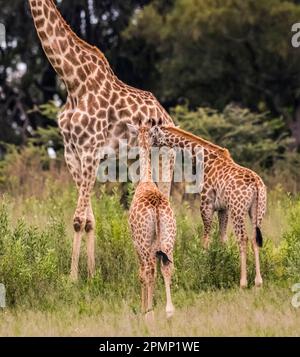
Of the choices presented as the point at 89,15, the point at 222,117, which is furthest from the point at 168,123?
the point at 89,15

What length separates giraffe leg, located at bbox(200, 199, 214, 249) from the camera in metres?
10.5

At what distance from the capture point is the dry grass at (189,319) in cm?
821

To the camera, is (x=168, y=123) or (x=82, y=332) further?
(x=168, y=123)

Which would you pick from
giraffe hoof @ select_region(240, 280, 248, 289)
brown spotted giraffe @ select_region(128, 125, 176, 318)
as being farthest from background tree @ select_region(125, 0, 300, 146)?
brown spotted giraffe @ select_region(128, 125, 176, 318)

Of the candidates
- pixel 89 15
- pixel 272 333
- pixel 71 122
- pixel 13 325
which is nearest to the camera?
pixel 272 333

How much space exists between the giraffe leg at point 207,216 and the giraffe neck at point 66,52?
1.81 m

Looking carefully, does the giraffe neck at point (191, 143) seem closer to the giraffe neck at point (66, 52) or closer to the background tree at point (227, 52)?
the giraffe neck at point (66, 52)

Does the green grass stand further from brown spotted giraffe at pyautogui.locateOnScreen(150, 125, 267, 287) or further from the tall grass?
brown spotted giraffe at pyautogui.locateOnScreen(150, 125, 267, 287)

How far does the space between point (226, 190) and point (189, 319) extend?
1914 millimetres

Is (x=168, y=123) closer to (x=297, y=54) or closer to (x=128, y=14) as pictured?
(x=297, y=54)

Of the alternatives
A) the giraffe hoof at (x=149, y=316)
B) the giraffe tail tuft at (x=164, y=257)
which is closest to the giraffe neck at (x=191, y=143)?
the giraffe tail tuft at (x=164, y=257)

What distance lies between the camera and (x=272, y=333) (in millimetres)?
8117

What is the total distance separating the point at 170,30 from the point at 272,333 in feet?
48.6

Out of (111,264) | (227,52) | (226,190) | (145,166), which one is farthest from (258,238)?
(227,52)
